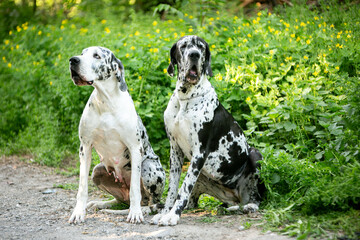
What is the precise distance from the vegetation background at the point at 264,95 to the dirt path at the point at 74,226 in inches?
12.7

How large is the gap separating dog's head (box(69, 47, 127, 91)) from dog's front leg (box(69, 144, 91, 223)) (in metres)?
0.72

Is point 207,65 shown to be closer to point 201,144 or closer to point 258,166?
point 201,144

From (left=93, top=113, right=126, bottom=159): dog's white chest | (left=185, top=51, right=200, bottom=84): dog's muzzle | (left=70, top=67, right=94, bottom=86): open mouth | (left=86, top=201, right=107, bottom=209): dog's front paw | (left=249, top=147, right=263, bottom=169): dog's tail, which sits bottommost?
(left=86, top=201, right=107, bottom=209): dog's front paw

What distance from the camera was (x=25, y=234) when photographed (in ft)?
12.5

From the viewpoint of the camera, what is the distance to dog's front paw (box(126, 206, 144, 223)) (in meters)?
4.17

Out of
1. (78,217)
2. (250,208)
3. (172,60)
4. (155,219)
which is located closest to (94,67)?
(172,60)

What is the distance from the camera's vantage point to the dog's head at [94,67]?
4012mm

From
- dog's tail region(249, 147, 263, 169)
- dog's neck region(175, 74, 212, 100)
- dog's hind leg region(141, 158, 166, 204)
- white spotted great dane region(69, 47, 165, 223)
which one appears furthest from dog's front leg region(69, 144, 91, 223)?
dog's tail region(249, 147, 263, 169)

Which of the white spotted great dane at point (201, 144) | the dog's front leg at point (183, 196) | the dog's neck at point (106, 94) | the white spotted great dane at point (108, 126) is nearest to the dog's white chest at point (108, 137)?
the white spotted great dane at point (108, 126)

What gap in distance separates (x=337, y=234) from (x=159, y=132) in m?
3.83

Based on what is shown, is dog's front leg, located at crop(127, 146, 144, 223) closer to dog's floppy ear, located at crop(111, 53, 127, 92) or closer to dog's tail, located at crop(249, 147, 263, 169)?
dog's floppy ear, located at crop(111, 53, 127, 92)

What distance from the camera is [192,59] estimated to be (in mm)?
4160

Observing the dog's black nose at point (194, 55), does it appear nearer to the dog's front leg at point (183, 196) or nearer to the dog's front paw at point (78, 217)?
the dog's front leg at point (183, 196)

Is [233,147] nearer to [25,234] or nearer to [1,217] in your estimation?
[25,234]
